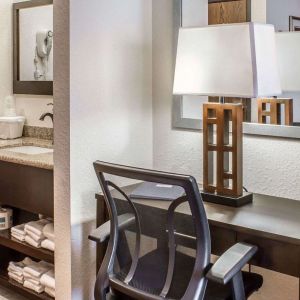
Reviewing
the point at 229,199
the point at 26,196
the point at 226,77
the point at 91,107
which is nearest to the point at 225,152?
the point at 229,199

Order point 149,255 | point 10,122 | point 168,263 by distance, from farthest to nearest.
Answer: point 10,122
point 149,255
point 168,263

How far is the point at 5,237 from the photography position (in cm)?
272

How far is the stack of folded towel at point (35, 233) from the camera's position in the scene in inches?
99.7

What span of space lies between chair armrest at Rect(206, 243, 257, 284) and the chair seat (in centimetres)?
13

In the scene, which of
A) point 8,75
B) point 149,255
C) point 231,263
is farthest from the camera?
point 8,75

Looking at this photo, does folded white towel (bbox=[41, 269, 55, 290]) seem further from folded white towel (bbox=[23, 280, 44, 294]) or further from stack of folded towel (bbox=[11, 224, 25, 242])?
stack of folded towel (bbox=[11, 224, 25, 242])

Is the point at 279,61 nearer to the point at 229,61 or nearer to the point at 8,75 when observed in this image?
the point at 229,61

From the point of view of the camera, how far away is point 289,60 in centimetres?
201

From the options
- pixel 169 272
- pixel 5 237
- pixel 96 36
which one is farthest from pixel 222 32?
pixel 5 237

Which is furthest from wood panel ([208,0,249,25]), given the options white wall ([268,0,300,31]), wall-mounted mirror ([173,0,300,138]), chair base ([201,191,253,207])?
chair base ([201,191,253,207])

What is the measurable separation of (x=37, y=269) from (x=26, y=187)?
1.44 feet

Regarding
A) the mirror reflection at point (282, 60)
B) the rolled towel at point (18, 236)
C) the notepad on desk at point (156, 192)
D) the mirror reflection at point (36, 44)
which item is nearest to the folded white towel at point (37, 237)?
the rolled towel at point (18, 236)

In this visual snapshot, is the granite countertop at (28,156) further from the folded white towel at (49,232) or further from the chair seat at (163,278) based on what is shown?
the chair seat at (163,278)

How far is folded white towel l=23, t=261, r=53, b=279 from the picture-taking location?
2546 millimetres
